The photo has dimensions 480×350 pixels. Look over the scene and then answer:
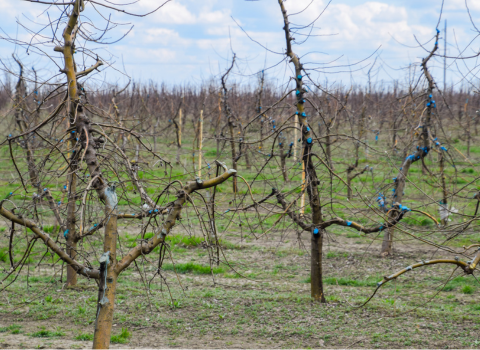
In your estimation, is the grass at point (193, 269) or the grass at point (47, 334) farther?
the grass at point (193, 269)

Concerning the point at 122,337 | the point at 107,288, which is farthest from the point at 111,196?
the point at 122,337

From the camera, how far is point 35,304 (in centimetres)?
620

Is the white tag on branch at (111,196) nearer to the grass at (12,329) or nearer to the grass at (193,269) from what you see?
the grass at (12,329)

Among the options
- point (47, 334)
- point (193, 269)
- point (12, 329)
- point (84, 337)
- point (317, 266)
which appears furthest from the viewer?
point (193, 269)

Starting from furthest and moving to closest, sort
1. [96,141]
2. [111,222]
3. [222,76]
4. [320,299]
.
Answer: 1. [222,76]
2. [320,299]
3. [96,141]
4. [111,222]

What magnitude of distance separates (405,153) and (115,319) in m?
5.68

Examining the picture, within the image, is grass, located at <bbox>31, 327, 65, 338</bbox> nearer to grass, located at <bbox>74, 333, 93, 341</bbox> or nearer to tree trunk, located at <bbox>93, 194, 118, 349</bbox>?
grass, located at <bbox>74, 333, 93, 341</bbox>

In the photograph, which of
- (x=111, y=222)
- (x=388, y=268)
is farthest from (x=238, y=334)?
(x=388, y=268)

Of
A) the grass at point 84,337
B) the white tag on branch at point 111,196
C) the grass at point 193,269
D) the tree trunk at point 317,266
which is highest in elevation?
the white tag on branch at point 111,196

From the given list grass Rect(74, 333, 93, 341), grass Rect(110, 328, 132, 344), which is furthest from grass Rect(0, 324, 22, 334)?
grass Rect(110, 328, 132, 344)

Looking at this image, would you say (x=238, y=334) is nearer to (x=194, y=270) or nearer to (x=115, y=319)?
(x=115, y=319)

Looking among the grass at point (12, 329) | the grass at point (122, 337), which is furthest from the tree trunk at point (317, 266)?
the grass at point (12, 329)

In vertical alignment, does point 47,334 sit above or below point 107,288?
below

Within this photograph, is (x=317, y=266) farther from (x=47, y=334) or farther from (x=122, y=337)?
(x=47, y=334)
